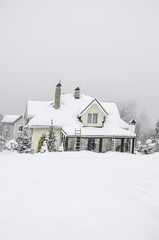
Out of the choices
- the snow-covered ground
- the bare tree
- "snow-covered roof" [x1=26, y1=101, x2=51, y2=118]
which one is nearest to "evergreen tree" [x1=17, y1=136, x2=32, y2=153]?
"snow-covered roof" [x1=26, y1=101, x2=51, y2=118]

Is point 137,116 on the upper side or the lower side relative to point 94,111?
upper

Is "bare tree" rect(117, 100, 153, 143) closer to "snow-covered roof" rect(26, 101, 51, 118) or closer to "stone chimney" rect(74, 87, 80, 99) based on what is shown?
"stone chimney" rect(74, 87, 80, 99)

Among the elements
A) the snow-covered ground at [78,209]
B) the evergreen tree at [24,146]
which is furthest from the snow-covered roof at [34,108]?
the snow-covered ground at [78,209]

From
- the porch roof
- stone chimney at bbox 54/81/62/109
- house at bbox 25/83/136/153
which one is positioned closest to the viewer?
the porch roof

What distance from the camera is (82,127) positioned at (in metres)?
21.6

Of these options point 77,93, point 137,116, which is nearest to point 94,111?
point 77,93

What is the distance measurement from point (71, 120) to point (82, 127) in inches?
65.2

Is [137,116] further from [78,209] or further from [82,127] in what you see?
[78,209]

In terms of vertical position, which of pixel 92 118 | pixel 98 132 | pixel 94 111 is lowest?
pixel 98 132

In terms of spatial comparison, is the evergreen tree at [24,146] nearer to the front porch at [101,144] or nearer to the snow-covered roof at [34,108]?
the front porch at [101,144]

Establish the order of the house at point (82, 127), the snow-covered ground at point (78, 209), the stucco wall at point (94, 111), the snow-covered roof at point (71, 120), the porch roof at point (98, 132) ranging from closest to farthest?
the snow-covered ground at point (78, 209) → the porch roof at point (98, 132) → the house at point (82, 127) → the snow-covered roof at point (71, 120) → the stucco wall at point (94, 111)

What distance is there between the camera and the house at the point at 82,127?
67.2ft

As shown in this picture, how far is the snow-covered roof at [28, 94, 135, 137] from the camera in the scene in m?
20.9

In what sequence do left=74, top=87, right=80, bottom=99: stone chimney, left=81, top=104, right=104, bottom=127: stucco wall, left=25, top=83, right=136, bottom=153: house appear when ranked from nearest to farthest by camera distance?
left=25, top=83, right=136, bottom=153: house < left=81, top=104, right=104, bottom=127: stucco wall < left=74, top=87, right=80, bottom=99: stone chimney
